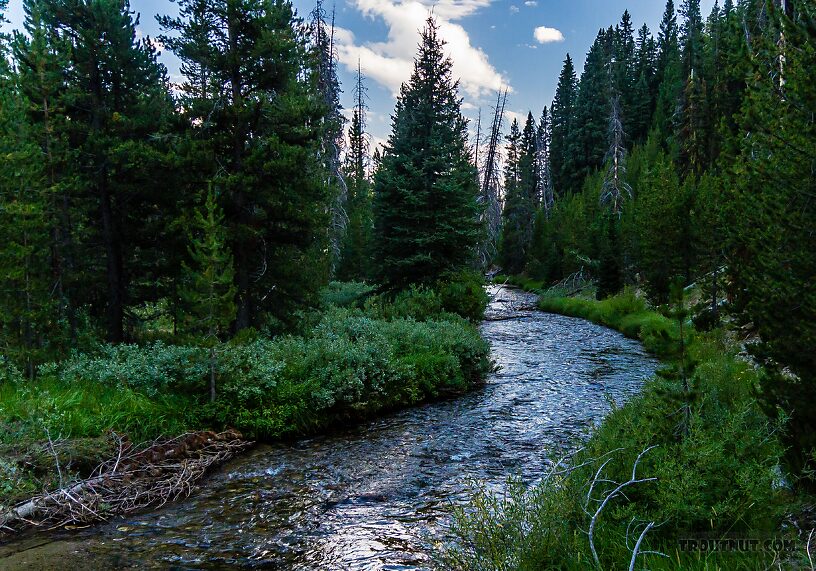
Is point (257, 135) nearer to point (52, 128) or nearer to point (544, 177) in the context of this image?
point (52, 128)

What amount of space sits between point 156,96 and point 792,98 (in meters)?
14.3

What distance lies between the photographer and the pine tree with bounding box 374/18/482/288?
2145 cm

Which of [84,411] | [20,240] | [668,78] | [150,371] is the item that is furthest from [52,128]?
[668,78]

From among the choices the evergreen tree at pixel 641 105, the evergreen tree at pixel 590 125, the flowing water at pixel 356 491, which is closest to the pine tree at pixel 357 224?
the flowing water at pixel 356 491

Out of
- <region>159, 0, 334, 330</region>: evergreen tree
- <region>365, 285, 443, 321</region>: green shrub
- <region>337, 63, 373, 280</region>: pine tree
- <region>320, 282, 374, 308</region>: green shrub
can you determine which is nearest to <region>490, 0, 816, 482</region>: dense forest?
<region>365, 285, 443, 321</region>: green shrub

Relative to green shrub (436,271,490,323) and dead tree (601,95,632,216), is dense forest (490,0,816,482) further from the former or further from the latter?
green shrub (436,271,490,323)

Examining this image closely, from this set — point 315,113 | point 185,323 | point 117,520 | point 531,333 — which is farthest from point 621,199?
point 117,520

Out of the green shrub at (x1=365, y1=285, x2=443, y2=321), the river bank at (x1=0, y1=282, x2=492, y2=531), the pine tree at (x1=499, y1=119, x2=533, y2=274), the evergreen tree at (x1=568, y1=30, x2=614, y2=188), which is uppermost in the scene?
the evergreen tree at (x1=568, y1=30, x2=614, y2=188)

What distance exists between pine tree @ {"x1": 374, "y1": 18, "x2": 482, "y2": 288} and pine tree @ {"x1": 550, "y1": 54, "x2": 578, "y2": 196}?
51047mm

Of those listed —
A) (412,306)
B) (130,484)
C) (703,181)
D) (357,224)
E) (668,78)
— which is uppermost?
(668,78)

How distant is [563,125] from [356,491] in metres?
79.0

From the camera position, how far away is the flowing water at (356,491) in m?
5.59

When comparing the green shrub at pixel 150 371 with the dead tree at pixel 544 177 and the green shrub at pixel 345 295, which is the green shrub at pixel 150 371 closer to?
the green shrub at pixel 345 295

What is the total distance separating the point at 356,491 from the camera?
7332mm
